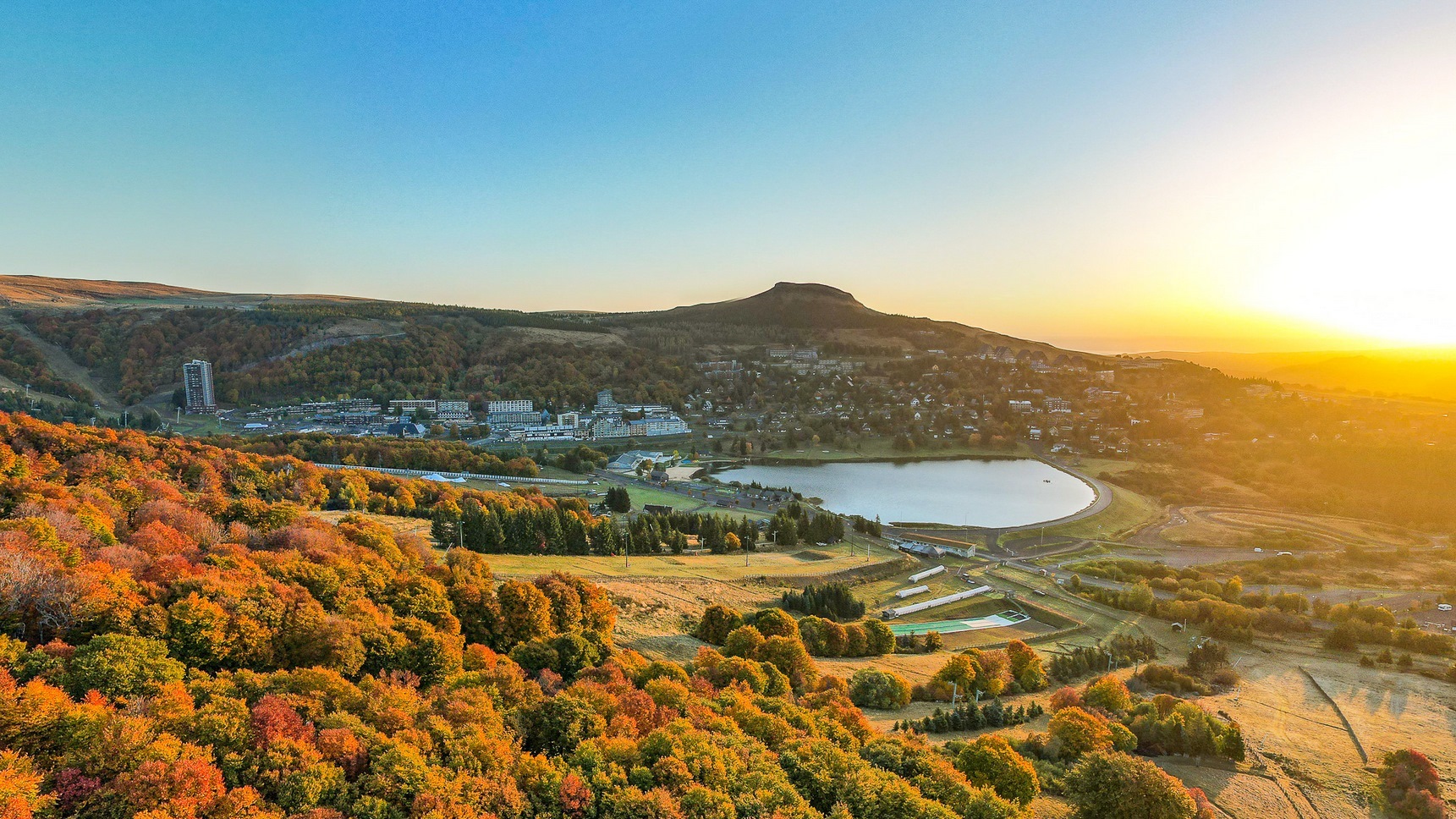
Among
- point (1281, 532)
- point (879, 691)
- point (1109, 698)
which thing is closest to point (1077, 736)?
point (1109, 698)

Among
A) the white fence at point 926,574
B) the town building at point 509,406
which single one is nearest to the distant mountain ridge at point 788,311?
the town building at point 509,406

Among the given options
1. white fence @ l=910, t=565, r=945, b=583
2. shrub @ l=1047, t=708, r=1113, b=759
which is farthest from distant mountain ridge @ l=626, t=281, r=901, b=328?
shrub @ l=1047, t=708, r=1113, b=759

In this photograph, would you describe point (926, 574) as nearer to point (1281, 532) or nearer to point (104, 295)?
point (1281, 532)

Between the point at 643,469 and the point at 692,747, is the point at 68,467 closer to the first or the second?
the point at 692,747

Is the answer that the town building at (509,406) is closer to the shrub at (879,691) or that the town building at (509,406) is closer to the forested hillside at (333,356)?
the forested hillside at (333,356)

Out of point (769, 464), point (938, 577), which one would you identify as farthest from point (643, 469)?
point (938, 577)

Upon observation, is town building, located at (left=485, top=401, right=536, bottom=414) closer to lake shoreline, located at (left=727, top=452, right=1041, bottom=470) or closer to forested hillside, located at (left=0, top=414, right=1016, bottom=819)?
lake shoreline, located at (left=727, top=452, right=1041, bottom=470)
